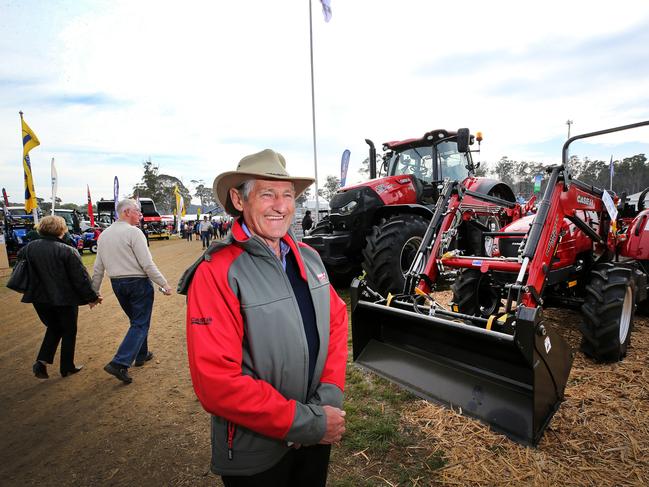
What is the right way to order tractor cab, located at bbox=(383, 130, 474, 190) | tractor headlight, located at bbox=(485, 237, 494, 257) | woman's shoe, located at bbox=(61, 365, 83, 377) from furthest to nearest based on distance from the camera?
tractor cab, located at bbox=(383, 130, 474, 190) < tractor headlight, located at bbox=(485, 237, 494, 257) < woman's shoe, located at bbox=(61, 365, 83, 377)

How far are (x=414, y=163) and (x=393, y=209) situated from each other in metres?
1.36

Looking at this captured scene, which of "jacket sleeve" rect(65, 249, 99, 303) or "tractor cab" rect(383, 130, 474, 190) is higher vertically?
"tractor cab" rect(383, 130, 474, 190)

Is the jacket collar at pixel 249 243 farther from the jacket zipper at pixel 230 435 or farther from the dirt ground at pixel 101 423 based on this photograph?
the dirt ground at pixel 101 423

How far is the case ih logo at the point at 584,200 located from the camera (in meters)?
3.80

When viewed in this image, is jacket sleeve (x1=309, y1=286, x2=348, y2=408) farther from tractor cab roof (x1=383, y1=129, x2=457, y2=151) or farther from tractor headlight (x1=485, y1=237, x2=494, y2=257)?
tractor cab roof (x1=383, y1=129, x2=457, y2=151)

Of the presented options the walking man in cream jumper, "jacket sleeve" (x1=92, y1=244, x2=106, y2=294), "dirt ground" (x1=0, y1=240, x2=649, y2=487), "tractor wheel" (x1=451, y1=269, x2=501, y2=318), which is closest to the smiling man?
"dirt ground" (x1=0, y1=240, x2=649, y2=487)

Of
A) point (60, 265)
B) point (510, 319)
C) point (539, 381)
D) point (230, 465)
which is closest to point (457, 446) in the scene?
point (539, 381)

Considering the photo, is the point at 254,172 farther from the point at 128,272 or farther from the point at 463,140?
the point at 463,140

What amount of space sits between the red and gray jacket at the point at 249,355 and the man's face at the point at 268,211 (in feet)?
0.22

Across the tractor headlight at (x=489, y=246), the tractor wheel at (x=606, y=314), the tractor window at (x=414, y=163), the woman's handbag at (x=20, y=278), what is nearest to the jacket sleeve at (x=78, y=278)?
the woman's handbag at (x=20, y=278)

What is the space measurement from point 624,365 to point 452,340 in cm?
178

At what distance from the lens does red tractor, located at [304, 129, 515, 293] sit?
206 inches

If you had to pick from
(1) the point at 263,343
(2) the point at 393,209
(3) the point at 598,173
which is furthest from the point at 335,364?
(3) the point at 598,173

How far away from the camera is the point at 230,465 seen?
1322 millimetres
